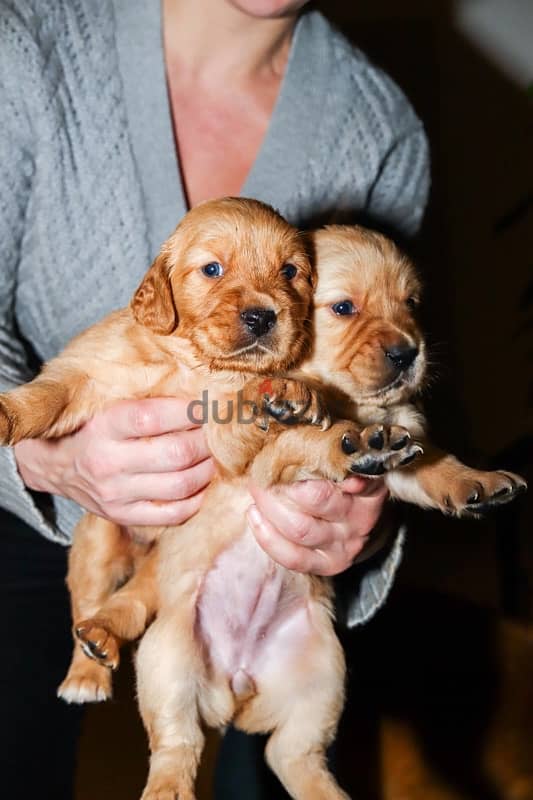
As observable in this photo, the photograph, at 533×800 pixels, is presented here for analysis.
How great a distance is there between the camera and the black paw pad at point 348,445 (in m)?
1.31

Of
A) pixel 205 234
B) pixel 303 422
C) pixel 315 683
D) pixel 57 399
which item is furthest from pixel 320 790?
pixel 205 234

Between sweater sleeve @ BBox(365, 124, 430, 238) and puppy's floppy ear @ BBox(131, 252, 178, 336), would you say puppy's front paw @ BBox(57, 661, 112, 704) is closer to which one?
puppy's floppy ear @ BBox(131, 252, 178, 336)

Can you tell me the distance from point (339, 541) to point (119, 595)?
0.39 metres

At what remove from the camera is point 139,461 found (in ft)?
5.18

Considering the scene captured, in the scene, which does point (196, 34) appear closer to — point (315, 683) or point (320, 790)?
point (315, 683)

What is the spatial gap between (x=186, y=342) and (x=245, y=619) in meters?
0.48

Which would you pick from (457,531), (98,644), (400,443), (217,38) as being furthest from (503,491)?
(457,531)

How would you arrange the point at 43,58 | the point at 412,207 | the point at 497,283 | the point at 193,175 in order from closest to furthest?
the point at 43,58 → the point at 193,175 → the point at 412,207 → the point at 497,283

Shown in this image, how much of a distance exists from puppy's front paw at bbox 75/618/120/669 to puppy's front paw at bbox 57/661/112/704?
3.5 inches

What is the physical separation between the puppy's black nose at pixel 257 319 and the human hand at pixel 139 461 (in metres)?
0.27

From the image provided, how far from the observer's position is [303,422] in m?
1.33

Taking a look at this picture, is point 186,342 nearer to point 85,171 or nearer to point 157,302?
point 157,302

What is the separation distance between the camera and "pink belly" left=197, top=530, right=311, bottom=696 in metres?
1.56

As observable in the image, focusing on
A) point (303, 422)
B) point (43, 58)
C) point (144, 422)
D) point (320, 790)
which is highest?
point (43, 58)
